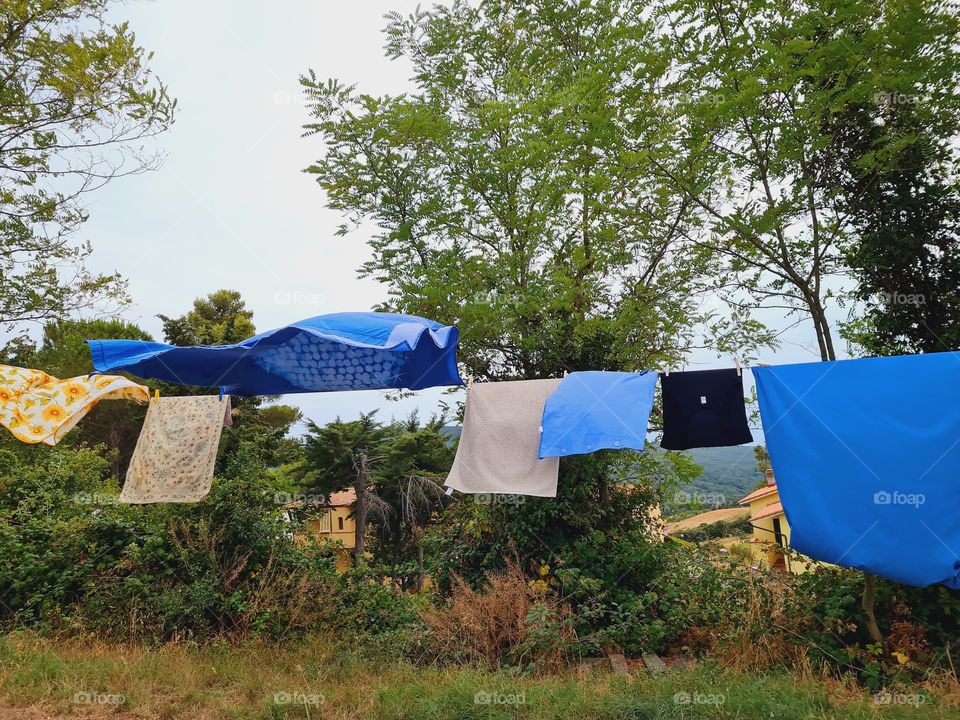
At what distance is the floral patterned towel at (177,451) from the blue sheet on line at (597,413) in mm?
3545

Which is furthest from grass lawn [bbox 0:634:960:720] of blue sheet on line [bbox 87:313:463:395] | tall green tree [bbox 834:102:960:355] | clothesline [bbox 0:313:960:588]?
tall green tree [bbox 834:102:960:355]

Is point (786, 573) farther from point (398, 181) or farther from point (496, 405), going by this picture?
point (398, 181)

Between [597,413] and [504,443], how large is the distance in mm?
1110

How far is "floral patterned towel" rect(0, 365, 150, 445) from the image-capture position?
627 centimetres

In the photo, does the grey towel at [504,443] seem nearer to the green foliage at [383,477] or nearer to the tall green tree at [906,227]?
the tall green tree at [906,227]

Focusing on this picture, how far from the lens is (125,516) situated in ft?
23.1

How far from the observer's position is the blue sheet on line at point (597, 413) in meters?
5.09

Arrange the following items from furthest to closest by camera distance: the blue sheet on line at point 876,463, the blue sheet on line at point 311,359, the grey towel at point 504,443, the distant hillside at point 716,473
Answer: the distant hillside at point 716,473 → the grey towel at point 504,443 → the blue sheet on line at point 311,359 → the blue sheet on line at point 876,463

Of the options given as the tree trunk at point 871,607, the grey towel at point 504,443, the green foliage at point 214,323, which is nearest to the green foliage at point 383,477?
the green foliage at point 214,323

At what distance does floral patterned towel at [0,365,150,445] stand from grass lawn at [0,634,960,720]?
210 cm

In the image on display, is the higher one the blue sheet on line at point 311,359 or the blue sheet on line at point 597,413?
the blue sheet on line at point 311,359

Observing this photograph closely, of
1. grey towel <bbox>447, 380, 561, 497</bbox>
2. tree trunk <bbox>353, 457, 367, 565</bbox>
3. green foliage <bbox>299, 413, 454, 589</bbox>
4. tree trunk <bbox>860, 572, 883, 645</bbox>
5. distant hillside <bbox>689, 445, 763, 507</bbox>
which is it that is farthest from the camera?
green foliage <bbox>299, 413, 454, 589</bbox>

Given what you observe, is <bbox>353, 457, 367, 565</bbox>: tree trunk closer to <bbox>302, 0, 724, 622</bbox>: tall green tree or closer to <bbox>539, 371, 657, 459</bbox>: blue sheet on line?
<bbox>302, 0, 724, 622</bbox>: tall green tree

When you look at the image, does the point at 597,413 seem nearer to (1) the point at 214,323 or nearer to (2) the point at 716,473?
(2) the point at 716,473
